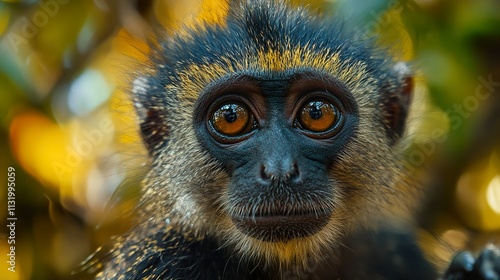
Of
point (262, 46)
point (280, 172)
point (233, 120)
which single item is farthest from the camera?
point (262, 46)

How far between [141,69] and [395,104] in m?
1.88

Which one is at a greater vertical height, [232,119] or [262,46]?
[262,46]

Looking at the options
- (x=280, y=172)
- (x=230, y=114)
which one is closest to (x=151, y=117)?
(x=230, y=114)

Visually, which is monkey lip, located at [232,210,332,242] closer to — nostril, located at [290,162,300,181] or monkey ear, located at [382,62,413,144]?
nostril, located at [290,162,300,181]

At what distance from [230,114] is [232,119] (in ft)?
0.11

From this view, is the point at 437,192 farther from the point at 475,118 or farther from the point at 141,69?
the point at 141,69

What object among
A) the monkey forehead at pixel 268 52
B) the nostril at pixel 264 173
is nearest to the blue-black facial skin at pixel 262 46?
the monkey forehead at pixel 268 52

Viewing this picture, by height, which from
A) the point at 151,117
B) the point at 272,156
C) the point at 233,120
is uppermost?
the point at 151,117

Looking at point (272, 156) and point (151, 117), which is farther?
point (151, 117)

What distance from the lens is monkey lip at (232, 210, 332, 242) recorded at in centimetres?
328

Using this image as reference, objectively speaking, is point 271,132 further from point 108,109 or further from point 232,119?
point 108,109

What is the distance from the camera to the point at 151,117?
4047mm

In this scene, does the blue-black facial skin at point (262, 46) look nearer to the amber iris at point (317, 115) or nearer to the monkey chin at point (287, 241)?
the amber iris at point (317, 115)

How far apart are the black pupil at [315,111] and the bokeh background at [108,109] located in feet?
4.16
